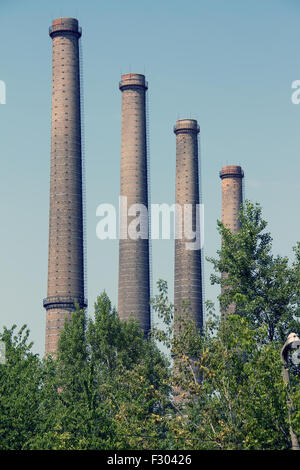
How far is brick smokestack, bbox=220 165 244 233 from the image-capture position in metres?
106

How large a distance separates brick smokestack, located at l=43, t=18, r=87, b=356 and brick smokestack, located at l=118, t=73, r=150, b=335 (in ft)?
24.1

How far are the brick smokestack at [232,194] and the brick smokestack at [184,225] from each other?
8.11m

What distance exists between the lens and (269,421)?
25219 mm

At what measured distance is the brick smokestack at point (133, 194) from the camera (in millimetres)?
88750

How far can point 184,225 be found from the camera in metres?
98.3

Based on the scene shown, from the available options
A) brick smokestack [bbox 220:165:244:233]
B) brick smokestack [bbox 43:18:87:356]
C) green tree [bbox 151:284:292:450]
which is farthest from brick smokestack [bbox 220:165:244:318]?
green tree [bbox 151:284:292:450]

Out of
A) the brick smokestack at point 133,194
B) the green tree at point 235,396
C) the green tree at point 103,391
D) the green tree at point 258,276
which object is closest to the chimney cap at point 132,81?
the brick smokestack at point 133,194

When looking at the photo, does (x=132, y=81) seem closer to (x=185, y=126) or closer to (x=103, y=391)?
(x=185, y=126)

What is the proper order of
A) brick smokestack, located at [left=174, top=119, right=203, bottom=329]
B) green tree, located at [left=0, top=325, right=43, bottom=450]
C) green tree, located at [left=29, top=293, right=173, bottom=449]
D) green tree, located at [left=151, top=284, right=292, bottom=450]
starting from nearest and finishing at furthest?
green tree, located at [left=151, top=284, right=292, bottom=450] < green tree, located at [left=29, top=293, right=173, bottom=449] < green tree, located at [left=0, top=325, right=43, bottom=450] < brick smokestack, located at [left=174, top=119, right=203, bottom=329]

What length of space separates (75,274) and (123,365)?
75.4 feet

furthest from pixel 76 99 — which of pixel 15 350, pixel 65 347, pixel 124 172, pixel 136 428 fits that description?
pixel 136 428

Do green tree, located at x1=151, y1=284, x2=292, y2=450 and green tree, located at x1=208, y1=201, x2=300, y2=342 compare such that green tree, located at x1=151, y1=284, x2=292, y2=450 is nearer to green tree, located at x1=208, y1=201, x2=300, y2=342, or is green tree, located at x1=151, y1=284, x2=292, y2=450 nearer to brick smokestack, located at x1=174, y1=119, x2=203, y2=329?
green tree, located at x1=208, y1=201, x2=300, y2=342
